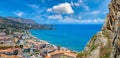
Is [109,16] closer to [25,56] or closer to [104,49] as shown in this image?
[104,49]

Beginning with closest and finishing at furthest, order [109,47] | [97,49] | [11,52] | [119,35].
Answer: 1. [119,35]
2. [109,47]
3. [97,49]
4. [11,52]

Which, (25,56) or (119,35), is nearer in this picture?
(119,35)

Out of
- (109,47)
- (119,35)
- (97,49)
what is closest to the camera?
(119,35)

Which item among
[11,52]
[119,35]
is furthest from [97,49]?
[11,52]

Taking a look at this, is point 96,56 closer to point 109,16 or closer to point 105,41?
point 105,41

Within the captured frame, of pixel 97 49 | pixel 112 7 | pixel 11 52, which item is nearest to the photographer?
pixel 97 49

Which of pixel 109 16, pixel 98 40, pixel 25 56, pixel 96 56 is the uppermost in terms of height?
pixel 25 56

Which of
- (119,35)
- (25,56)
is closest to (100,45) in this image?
(119,35)

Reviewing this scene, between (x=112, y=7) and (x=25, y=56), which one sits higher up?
(x=25, y=56)

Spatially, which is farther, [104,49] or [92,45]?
[92,45]
